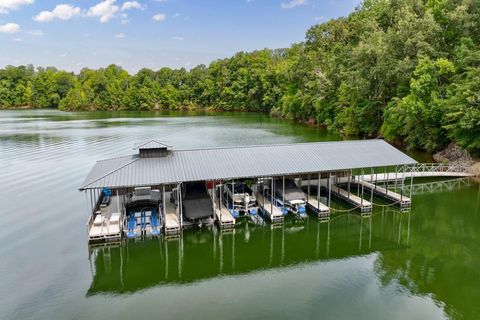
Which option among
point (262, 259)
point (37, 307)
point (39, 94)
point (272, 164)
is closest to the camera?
point (37, 307)

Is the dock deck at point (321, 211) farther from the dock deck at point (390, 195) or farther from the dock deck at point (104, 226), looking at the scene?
the dock deck at point (104, 226)

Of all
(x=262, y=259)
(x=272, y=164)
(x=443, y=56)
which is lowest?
(x=262, y=259)

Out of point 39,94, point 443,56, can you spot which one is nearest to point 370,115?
point 443,56

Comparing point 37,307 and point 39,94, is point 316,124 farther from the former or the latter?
point 39,94

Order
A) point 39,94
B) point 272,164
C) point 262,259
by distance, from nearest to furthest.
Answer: point 262,259 < point 272,164 < point 39,94

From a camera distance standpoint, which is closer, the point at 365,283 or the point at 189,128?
the point at 365,283

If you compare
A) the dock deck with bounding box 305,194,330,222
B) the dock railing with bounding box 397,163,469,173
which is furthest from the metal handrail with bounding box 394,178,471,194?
the dock deck with bounding box 305,194,330,222

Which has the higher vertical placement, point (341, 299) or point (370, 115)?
point (370, 115)
